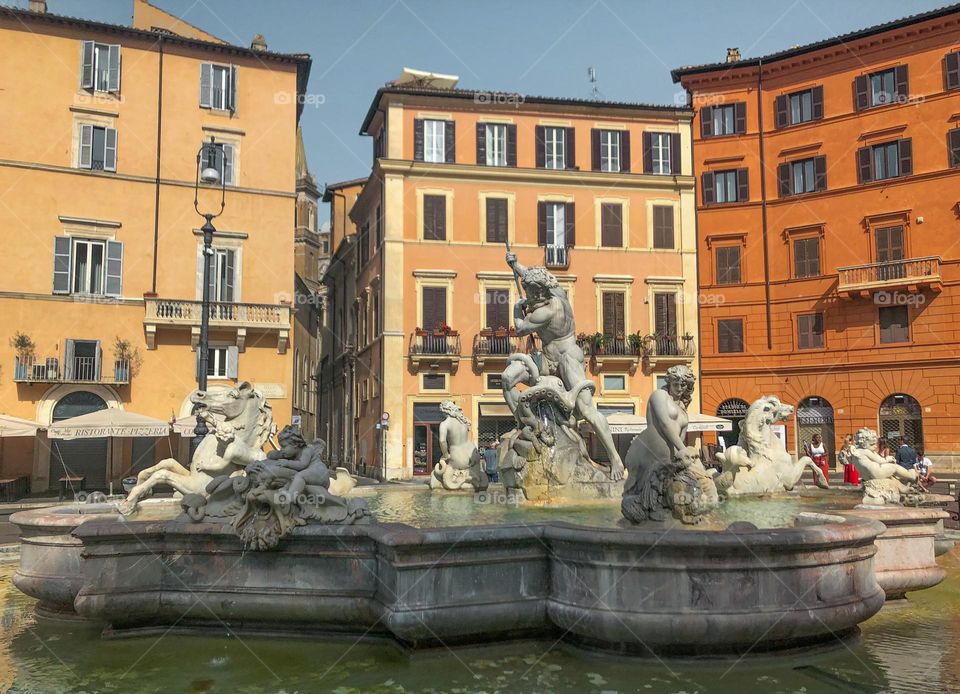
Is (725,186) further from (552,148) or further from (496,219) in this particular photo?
(496,219)

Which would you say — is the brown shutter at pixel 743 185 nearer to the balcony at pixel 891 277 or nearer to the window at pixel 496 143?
the balcony at pixel 891 277

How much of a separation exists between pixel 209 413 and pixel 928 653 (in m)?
5.97

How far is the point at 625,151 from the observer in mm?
35031

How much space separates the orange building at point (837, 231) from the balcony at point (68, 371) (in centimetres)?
2255

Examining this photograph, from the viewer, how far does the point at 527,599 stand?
564 cm

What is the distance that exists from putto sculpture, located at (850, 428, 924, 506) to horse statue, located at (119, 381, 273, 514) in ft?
19.7

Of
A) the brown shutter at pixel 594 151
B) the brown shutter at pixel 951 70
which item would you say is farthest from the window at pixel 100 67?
the brown shutter at pixel 951 70

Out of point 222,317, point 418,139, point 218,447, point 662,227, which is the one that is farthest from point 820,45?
point 218,447

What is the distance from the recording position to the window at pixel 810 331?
3247 centimetres

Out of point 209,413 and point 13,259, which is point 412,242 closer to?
point 13,259

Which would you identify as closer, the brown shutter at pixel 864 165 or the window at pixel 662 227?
the brown shutter at pixel 864 165

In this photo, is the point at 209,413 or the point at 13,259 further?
the point at 13,259

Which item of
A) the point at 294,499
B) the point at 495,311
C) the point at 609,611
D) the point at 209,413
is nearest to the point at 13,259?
the point at 495,311

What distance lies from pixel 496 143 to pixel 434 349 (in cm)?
912
